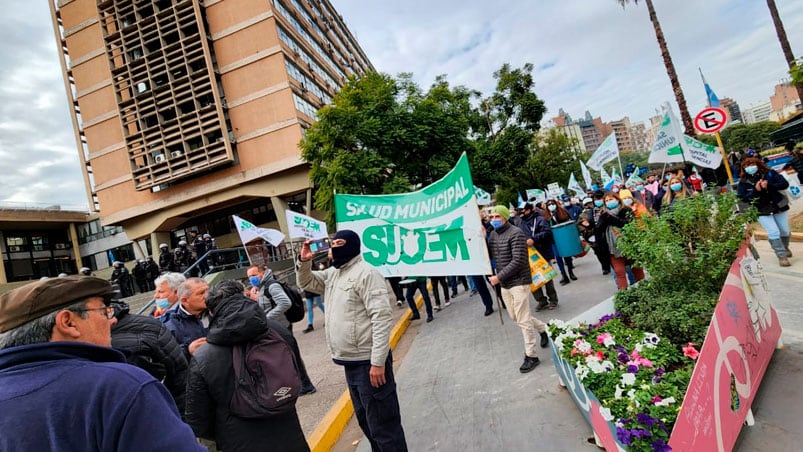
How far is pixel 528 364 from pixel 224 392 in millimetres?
3245

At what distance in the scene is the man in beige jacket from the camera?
285 cm

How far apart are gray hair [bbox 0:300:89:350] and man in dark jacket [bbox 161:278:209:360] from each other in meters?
2.24

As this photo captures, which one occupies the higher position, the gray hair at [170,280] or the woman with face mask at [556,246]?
the gray hair at [170,280]

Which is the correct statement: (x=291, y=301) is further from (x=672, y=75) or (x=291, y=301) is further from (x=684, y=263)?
(x=672, y=75)

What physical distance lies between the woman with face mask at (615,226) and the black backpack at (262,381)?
5.20 metres

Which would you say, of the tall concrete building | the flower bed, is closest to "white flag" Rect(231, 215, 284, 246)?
the flower bed

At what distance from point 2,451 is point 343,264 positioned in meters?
2.09

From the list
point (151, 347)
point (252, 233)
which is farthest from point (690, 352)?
point (252, 233)

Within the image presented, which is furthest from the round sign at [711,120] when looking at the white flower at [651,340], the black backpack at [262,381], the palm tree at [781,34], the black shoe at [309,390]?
the palm tree at [781,34]

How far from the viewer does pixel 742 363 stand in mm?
2701

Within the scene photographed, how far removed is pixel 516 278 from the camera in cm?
468

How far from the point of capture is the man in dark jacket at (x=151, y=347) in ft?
8.75

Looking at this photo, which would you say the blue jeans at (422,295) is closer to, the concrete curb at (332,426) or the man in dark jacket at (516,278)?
the man in dark jacket at (516,278)

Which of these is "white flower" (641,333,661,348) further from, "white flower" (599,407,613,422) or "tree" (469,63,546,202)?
"tree" (469,63,546,202)
